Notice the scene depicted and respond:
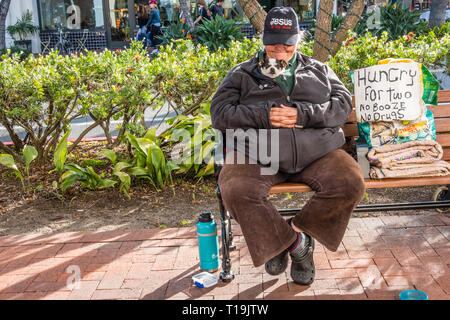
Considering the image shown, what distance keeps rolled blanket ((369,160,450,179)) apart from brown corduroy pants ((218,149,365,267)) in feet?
1.16

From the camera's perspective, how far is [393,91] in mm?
3328

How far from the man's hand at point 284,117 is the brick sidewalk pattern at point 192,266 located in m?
0.97

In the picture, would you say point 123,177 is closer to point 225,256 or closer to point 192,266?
point 192,266

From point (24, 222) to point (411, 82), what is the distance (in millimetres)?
3321

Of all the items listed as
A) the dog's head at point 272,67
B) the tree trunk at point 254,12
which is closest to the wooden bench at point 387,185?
the dog's head at point 272,67

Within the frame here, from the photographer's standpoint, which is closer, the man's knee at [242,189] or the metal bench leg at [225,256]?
the man's knee at [242,189]

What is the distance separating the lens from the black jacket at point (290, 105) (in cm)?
301

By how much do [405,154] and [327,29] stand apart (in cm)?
197

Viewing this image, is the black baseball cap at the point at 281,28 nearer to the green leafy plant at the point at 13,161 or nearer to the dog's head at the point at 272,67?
the dog's head at the point at 272,67

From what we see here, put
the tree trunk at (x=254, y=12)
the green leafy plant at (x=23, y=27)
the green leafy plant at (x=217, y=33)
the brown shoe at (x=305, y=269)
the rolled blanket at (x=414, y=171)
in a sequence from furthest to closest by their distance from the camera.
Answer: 1. the green leafy plant at (x=23, y=27)
2. the green leafy plant at (x=217, y=33)
3. the tree trunk at (x=254, y=12)
4. the rolled blanket at (x=414, y=171)
5. the brown shoe at (x=305, y=269)

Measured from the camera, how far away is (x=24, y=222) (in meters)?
4.18

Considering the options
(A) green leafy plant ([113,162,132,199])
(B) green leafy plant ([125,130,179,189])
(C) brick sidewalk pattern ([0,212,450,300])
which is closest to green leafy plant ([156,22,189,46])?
(B) green leafy plant ([125,130,179,189])
